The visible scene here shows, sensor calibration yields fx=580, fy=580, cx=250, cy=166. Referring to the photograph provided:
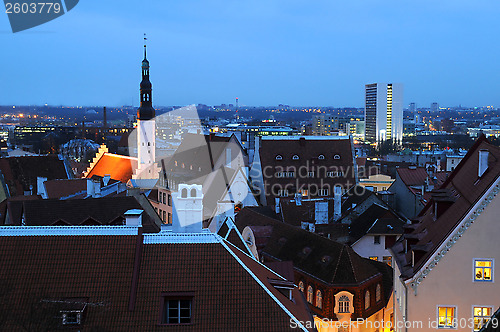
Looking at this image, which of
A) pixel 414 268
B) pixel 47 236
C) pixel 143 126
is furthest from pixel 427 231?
pixel 143 126

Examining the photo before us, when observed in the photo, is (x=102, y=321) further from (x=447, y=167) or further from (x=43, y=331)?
(x=447, y=167)

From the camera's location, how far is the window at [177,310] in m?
19.0

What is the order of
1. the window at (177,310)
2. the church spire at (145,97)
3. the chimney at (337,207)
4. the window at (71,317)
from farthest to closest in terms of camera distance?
the church spire at (145,97) < the chimney at (337,207) < the window at (177,310) < the window at (71,317)

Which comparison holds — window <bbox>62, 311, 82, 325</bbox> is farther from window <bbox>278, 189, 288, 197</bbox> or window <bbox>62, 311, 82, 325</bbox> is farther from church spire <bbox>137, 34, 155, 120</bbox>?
church spire <bbox>137, 34, 155, 120</bbox>

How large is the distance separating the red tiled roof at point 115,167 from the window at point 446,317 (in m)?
66.1

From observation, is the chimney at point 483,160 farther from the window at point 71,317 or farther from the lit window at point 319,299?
the window at point 71,317

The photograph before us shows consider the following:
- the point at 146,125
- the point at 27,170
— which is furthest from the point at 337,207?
the point at 146,125

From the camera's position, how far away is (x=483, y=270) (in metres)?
26.9

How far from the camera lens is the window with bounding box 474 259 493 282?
26.8 m

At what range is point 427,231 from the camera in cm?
3022

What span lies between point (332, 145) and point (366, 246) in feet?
91.1

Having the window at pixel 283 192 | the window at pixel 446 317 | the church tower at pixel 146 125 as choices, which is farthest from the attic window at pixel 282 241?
the church tower at pixel 146 125

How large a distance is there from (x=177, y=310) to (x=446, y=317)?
14497mm

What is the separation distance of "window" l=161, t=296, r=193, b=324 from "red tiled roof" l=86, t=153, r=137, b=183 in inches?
2752
